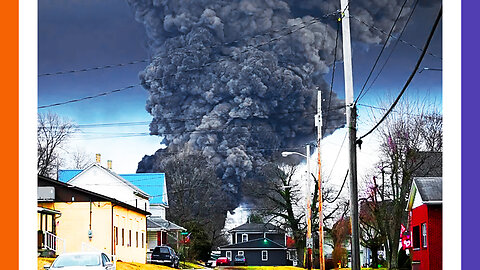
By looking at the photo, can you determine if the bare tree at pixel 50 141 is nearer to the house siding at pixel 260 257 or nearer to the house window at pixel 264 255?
the house siding at pixel 260 257

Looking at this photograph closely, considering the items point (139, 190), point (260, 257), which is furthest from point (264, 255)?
point (139, 190)

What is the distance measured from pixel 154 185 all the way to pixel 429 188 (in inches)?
1393

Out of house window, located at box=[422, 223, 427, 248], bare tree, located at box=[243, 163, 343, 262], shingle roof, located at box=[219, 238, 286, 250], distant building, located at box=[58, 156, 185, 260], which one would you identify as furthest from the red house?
shingle roof, located at box=[219, 238, 286, 250]

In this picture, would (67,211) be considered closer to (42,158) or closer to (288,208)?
(42,158)

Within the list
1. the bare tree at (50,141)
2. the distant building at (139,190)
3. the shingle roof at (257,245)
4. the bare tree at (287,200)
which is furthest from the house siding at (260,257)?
the bare tree at (50,141)

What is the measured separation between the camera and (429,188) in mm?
30547

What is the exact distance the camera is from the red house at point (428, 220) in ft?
97.2

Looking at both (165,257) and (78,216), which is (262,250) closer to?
(165,257)

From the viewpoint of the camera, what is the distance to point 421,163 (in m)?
39.2

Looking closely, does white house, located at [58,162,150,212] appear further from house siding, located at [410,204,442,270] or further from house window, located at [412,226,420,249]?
house siding, located at [410,204,442,270]

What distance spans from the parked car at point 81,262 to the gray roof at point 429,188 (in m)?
12.8
